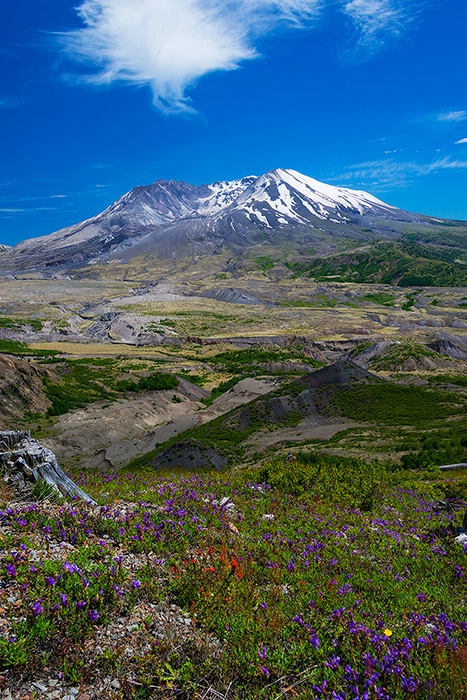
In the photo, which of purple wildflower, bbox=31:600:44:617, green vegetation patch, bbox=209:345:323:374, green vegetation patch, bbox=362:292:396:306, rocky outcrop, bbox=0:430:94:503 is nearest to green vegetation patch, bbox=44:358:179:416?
green vegetation patch, bbox=209:345:323:374

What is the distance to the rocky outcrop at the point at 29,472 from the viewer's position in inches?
260

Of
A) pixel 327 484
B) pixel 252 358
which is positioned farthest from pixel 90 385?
pixel 327 484

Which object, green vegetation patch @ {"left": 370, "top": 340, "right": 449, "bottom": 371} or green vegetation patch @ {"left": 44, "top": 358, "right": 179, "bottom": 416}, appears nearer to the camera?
green vegetation patch @ {"left": 44, "top": 358, "right": 179, "bottom": 416}

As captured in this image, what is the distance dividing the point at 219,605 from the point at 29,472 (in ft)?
12.3

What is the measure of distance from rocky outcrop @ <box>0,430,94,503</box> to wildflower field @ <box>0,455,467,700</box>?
55cm

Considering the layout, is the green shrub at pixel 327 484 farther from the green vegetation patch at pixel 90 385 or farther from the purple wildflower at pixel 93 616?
the green vegetation patch at pixel 90 385

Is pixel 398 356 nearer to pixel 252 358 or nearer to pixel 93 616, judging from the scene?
pixel 252 358

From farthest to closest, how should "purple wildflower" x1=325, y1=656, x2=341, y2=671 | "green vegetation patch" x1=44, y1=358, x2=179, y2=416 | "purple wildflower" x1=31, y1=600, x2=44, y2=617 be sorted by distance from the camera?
"green vegetation patch" x1=44, y1=358, x2=179, y2=416 < "purple wildflower" x1=31, y1=600, x2=44, y2=617 < "purple wildflower" x1=325, y1=656, x2=341, y2=671

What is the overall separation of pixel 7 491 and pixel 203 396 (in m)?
51.5

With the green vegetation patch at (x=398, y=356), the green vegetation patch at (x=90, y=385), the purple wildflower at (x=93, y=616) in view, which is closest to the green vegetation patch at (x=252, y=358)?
the green vegetation patch at (x=398, y=356)

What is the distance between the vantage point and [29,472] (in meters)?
6.79

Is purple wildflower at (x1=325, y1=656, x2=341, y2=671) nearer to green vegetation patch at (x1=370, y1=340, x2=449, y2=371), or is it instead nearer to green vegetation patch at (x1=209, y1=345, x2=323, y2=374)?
green vegetation patch at (x1=370, y1=340, x2=449, y2=371)

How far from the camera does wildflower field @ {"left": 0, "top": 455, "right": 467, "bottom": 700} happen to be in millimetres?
3594

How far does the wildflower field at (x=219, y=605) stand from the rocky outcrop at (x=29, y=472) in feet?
1.80
